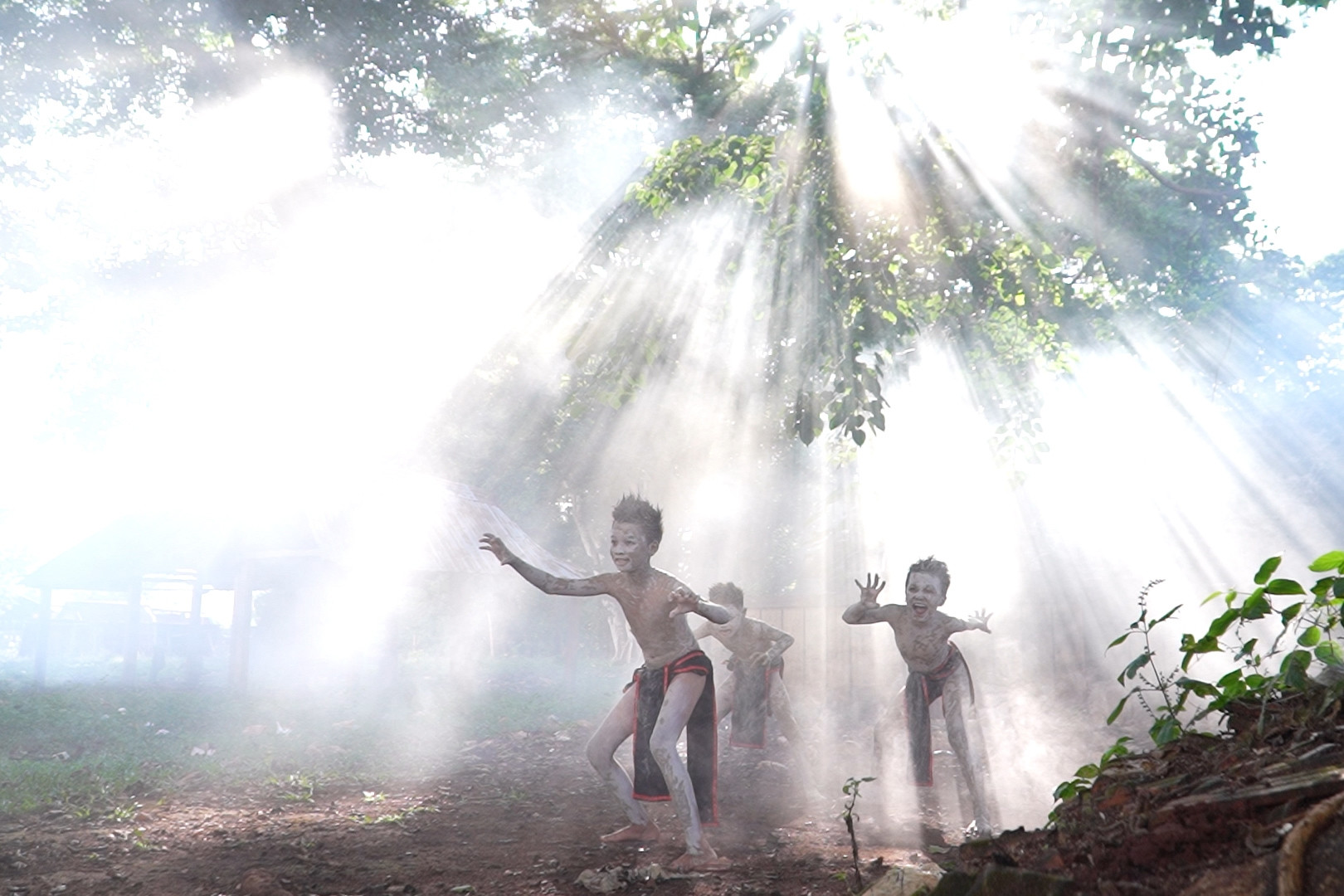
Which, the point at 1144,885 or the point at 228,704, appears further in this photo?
the point at 228,704

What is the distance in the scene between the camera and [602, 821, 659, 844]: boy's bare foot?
18.6 ft

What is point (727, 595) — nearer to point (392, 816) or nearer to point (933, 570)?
point (933, 570)

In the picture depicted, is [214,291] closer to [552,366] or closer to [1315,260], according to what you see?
[552,366]

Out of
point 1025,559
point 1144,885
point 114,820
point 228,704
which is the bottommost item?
point 1144,885

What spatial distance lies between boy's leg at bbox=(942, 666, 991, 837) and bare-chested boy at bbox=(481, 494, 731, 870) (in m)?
1.61

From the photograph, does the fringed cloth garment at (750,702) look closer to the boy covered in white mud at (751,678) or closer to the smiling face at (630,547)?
the boy covered in white mud at (751,678)

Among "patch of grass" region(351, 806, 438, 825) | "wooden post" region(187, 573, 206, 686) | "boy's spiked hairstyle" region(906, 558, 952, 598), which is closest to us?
"patch of grass" region(351, 806, 438, 825)

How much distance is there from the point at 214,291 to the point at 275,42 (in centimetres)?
561

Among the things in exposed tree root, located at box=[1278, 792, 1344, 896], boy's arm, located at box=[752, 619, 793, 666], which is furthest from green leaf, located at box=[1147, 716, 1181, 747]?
boy's arm, located at box=[752, 619, 793, 666]

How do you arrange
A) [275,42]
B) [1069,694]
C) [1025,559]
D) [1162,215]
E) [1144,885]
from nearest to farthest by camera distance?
[1144,885] → [1069,694] → [1025,559] → [1162,215] → [275,42]

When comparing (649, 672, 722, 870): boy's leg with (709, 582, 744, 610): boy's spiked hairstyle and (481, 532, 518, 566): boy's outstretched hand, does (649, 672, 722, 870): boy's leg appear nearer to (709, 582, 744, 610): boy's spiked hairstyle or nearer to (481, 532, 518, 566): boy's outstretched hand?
(481, 532, 518, 566): boy's outstretched hand

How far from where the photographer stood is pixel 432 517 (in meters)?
19.4

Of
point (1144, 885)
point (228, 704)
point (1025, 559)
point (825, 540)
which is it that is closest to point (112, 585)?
point (228, 704)

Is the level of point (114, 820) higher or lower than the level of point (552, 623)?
lower
